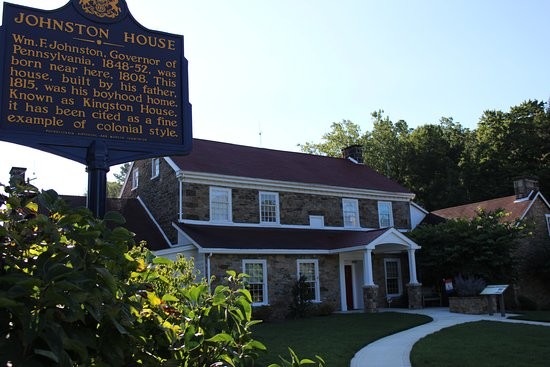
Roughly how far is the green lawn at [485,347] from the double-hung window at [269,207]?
11018 mm

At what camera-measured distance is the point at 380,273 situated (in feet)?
91.8

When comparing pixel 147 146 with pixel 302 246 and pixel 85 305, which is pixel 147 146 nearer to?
pixel 85 305

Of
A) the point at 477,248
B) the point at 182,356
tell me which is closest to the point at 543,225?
the point at 477,248

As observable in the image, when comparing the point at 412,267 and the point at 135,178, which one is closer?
the point at 412,267

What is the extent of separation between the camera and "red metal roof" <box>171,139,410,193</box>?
24.7m

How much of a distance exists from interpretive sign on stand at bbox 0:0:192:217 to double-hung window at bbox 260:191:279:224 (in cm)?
1886

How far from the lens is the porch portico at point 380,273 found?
24222 mm

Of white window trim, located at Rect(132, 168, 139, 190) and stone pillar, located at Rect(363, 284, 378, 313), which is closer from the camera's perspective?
stone pillar, located at Rect(363, 284, 378, 313)

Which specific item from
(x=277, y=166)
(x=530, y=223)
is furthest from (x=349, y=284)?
(x=530, y=223)

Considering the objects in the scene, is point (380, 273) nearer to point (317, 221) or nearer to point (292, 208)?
point (317, 221)

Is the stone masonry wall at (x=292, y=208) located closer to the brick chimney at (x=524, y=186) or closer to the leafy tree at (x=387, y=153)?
the brick chimney at (x=524, y=186)

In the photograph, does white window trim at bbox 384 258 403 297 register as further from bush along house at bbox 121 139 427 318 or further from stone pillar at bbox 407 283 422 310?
stone pillar at bbox 407 283 422 310

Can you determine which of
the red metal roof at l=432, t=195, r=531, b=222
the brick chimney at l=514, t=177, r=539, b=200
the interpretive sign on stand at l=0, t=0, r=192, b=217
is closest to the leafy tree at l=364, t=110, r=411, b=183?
the red metal roof at l=432, t=195, r=531, b=222

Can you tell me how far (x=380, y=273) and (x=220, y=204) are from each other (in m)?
9.92
